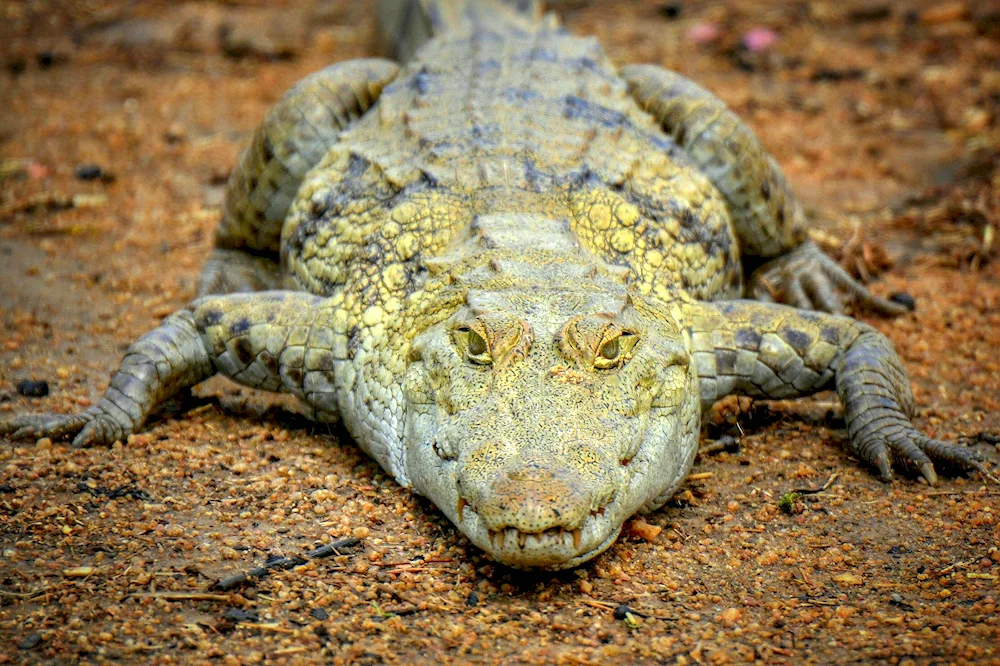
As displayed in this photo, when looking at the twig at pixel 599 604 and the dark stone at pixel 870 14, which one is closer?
the twig at pixel 599 604

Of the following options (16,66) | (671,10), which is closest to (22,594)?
(16,66)

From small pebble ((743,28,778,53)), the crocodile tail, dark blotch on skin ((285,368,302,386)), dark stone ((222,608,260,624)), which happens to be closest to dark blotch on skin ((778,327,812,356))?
dark blotch on skin ((285,368,302,386))

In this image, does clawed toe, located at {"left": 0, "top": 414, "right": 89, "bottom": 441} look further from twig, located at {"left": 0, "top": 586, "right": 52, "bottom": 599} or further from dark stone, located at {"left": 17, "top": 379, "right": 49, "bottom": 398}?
twig, located at {"left": 0, "top": 586, "right": 52, "bottom": 599}

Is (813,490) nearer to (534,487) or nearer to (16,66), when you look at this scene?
(534,487)

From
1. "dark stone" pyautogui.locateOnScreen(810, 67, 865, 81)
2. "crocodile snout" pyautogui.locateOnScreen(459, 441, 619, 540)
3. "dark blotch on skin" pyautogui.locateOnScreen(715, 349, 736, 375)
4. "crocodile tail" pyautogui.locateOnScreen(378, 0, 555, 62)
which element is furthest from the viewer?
"dark stone" pyautogui.locateOnScreen(810, 67, 865, 81)

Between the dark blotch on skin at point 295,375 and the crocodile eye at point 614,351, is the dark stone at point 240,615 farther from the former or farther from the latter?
the dark blotch on skin at point 295,375

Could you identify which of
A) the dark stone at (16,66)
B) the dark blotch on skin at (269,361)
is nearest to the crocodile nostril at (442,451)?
the dark blotch on skin at (269,361)
